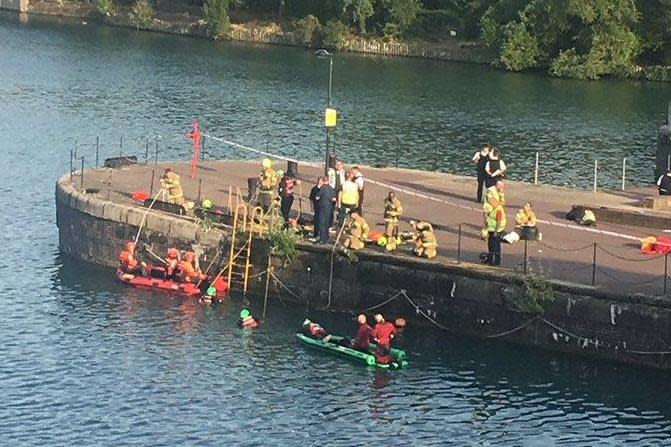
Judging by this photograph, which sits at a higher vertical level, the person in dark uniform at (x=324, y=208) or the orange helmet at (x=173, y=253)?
the person in dark uniform at (x=324, y=208)

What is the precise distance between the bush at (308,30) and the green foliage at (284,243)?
323ft

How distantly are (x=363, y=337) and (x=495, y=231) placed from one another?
5.44m

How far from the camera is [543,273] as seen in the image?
52750 millimetres

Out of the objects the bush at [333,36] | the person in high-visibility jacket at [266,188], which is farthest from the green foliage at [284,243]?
the bush at [333,36]

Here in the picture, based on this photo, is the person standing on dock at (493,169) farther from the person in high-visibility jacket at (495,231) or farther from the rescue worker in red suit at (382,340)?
the rescue worker in red suit at (382,340)

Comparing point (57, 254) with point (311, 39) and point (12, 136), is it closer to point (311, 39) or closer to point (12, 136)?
point (12, 136)

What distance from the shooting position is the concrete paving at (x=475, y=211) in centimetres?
5350

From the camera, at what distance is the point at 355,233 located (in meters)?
56.0

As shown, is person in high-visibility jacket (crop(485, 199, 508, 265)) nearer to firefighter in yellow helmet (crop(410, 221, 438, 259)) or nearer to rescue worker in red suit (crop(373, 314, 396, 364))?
firefighter in yellow helmet (crop(410, 221, 438, 259))

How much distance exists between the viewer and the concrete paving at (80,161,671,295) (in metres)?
53.5

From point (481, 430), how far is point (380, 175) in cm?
2443

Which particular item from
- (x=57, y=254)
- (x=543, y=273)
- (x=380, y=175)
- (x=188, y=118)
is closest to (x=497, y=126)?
(x=188, y=118)

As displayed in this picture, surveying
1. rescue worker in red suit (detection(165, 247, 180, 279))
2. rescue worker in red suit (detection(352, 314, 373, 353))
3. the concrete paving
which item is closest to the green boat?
rescue worker in red suit (detection(352, 314, 373, 353))

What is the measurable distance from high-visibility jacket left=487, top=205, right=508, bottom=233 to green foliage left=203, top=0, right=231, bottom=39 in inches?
4175
